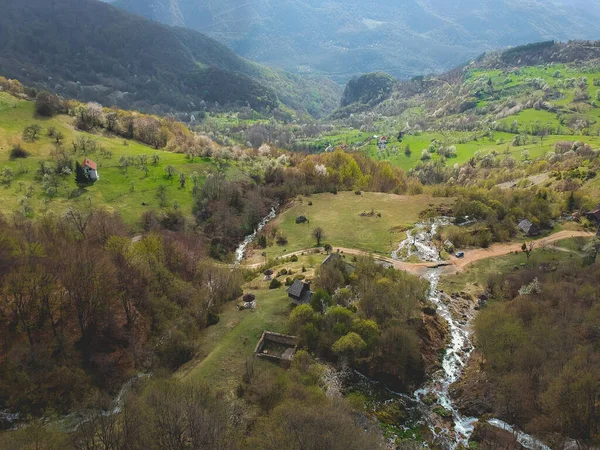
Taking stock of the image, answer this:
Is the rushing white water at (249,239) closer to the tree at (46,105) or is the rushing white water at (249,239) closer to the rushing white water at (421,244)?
the rushing white water at (421,244)

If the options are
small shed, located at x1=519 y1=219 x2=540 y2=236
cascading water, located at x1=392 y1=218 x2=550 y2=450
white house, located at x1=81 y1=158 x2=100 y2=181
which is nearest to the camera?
cascading water, located at x1=392 y1=218 x2=550 y2=450

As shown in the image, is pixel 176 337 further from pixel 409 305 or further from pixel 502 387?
pixel 502 387

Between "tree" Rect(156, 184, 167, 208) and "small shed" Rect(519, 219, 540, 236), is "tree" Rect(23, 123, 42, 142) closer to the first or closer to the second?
"tree" Rect(156, 184, 167, 208)

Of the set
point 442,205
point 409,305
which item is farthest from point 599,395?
point 442,205

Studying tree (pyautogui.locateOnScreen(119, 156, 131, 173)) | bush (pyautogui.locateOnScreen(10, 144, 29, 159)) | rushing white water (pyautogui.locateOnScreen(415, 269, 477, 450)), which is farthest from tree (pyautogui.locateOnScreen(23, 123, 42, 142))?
rushing white water (pyautogui.locateOnScreen(415, 269, 477, 450))

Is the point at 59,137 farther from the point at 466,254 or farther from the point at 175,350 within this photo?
the point at 466,254

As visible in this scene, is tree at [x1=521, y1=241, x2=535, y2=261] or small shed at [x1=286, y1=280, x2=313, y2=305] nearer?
small shed at [x1=286, y1=280, x2=313, y2=305]

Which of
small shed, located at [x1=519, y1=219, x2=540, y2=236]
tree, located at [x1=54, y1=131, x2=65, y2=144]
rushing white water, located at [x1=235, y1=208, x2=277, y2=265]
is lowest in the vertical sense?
rushing white water, located at [x1=235, y1=208, x2=277, y2=265]
